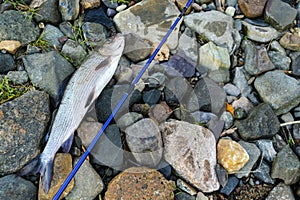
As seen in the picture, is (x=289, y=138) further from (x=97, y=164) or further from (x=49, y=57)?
(x=49, y=57)

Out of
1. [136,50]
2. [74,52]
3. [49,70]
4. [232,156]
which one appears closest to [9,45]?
[49,70]

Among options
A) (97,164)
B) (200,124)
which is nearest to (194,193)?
(200,124)

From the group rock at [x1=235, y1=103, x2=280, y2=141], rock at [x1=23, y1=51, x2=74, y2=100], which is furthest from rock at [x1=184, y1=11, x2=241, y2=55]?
rock at [x1=23, y1=51, x2=74, y2=100]

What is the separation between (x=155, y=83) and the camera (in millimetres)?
3617

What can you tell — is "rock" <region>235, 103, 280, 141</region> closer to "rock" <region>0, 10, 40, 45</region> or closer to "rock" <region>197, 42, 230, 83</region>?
"rock" <region>197, 42, 230, 83</region>

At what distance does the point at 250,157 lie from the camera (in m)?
3.44

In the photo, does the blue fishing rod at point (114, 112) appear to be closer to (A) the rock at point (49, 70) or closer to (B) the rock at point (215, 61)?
(B) the rock at point (215, 61)

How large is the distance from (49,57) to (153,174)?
145cm

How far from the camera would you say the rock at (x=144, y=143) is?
3229 millimetres

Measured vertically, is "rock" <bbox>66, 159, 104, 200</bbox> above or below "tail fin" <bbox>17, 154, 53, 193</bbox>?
below

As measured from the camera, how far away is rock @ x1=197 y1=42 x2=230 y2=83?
3.78 metres

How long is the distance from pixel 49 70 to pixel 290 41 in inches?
97.9

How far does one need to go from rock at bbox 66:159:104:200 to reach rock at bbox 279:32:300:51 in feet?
7.83

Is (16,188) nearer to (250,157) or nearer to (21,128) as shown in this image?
(21,128)
